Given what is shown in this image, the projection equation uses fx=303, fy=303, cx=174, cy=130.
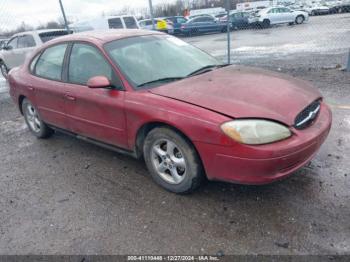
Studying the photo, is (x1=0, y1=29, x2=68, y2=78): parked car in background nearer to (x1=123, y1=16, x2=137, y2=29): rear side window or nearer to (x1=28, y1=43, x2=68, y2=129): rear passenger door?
(x1=123, y1=16, x2=137, y2=29): rear side window

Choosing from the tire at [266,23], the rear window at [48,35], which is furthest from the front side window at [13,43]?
the tire at [266,23]

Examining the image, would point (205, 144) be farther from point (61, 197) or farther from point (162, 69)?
point (61, 197)

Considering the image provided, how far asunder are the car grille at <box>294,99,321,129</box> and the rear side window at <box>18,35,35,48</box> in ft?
35.2

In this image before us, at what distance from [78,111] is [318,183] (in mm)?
2866

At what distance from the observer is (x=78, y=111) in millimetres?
3773

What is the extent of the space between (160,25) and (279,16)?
10.7 m

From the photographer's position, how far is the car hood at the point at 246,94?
2615 millimetres

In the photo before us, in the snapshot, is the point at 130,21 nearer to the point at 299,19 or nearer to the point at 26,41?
the point at 26,41

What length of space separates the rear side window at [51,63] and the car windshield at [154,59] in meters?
0.92

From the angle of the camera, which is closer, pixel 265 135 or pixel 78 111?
pixel 265 135

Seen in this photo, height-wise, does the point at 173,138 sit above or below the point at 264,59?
above

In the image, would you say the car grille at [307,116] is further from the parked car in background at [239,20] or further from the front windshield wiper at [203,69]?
the parked car in background at [239,20]

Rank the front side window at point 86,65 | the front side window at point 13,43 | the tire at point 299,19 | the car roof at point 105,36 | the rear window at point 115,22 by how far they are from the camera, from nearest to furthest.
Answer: the front side window at point 86,65 < the car roof at point 105,36 < the front side window at point 13,43 < the rear window at point 115,22 < the tire at point 299,19

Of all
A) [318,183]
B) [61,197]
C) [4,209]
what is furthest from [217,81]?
[4,209]
